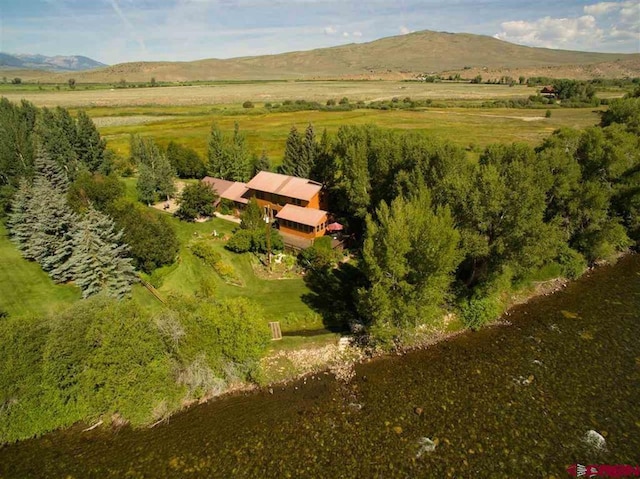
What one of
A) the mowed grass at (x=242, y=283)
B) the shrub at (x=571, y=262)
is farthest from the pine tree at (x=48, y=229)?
the shrub at (x=571, y=262)

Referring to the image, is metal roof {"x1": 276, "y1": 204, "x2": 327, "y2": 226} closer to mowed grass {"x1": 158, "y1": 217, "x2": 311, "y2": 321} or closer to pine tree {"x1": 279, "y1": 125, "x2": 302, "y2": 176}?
mowed grass {"x1": 158, "y1": 217, "x2": 311, "y2": 321}

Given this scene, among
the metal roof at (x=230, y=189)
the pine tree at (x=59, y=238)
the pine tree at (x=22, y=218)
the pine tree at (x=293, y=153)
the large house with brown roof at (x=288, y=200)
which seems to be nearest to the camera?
the pine tree at (x=59, y=238)

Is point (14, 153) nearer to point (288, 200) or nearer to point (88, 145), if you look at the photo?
point (88, 145)

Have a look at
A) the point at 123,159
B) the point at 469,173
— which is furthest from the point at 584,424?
the point at 123,159

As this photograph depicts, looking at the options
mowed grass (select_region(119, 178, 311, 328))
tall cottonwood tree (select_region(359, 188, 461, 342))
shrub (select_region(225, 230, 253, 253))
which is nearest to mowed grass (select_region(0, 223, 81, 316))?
mowed grass (select_region(119, 178, 311, 328))

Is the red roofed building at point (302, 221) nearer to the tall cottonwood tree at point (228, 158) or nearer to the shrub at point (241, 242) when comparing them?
the shrub at point (241, 242)
